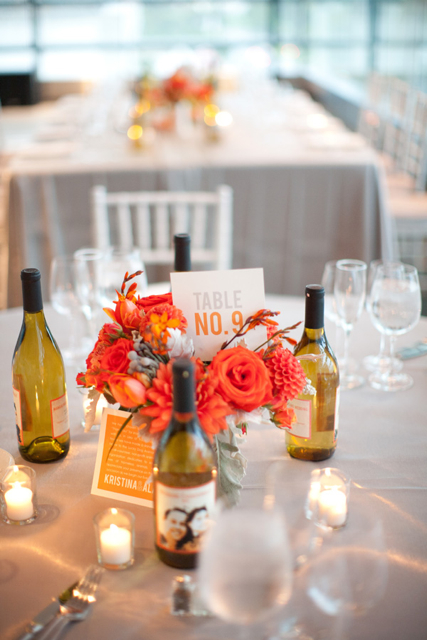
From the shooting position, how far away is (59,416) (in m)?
0.94

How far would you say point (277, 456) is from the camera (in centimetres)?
96

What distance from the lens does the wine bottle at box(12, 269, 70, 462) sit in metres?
0.94

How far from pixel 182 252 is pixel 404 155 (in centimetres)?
354

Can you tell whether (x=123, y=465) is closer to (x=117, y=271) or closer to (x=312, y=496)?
(x=312, y=496)

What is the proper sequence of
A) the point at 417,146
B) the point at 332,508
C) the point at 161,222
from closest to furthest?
the point at 332,508 < the point at 161,222 < the point at 417,146

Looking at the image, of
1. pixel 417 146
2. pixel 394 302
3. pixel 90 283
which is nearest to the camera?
pixel 394 302

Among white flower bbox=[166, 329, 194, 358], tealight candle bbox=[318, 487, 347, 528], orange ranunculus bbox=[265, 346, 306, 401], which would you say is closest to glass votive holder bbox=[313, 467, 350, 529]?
tealight candle bbox=[318, 487, 347, 528]

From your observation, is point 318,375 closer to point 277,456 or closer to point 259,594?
point 277,456

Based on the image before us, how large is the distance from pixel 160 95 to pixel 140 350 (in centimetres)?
352

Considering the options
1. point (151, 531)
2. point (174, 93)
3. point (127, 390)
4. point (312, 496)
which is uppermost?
point (174, 93)

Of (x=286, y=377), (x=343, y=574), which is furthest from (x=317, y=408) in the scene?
(x=343, y=574)

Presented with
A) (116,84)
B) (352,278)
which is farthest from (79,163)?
(116,84)

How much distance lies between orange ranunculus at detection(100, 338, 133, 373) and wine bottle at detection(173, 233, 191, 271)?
31 centimetres

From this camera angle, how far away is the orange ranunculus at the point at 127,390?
2.26 feet
